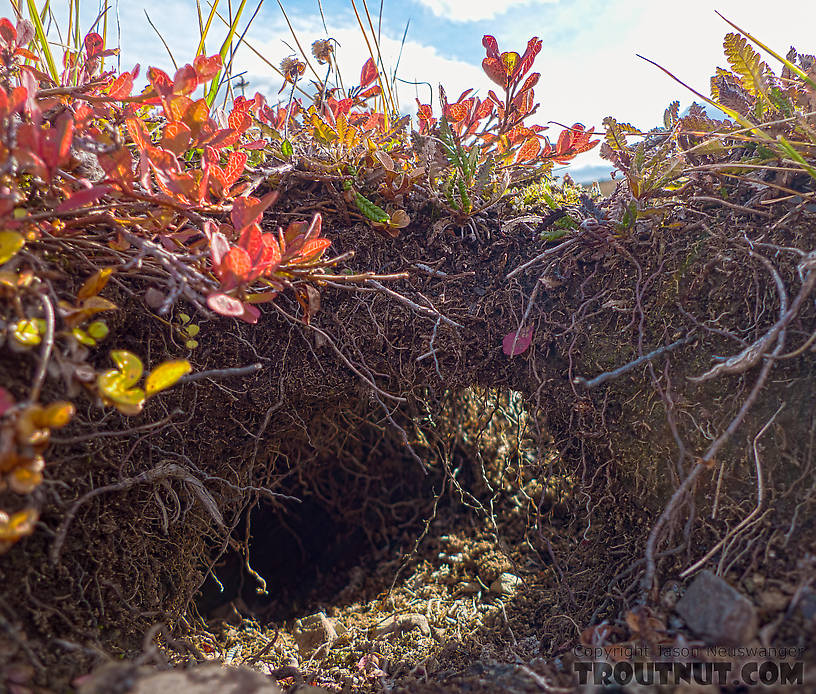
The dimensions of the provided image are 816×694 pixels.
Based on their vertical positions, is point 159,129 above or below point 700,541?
above

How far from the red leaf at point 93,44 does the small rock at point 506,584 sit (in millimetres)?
2195

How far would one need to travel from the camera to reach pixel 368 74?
1.81 meters

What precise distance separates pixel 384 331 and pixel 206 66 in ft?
2.68

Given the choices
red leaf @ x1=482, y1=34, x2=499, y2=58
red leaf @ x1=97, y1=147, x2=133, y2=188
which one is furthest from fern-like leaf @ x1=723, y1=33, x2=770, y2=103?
red leaf @ x1=97, y1=147, x2=133, y2=188

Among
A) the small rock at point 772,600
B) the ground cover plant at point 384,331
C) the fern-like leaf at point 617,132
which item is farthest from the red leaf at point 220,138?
the small rock at point 772,600

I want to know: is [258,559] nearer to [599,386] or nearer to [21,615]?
[21,615]

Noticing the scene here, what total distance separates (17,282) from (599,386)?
4.45 feet

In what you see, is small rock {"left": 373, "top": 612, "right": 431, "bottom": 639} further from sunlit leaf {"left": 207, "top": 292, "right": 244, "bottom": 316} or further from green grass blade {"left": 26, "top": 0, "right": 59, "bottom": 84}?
green grass blade {"left": 26, "top": 0, "right": 59, "bottom": 84}

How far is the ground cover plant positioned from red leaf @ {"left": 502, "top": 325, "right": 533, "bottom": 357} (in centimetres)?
1

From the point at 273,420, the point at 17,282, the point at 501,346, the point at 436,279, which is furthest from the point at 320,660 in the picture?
the point at 17,282

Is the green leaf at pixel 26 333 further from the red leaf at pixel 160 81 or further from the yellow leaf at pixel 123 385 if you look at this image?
the red leaf at pixel 160 81

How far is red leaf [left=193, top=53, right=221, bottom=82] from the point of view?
1.25m

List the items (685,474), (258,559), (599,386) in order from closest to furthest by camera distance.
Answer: (685,474), (599,386), (258,559)

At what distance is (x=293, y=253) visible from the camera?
1156mm
